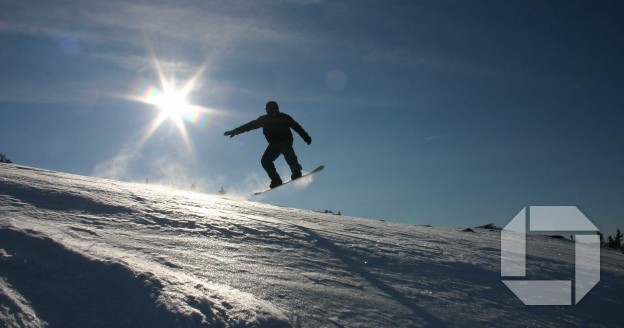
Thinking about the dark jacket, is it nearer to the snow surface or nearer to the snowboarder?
the snowboarder

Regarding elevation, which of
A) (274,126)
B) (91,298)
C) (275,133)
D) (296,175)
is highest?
(274,126)

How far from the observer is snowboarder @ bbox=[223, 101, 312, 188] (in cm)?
1088

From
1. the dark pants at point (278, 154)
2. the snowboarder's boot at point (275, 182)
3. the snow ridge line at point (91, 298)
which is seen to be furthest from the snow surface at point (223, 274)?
the snowboarder's boot at point (275, 182)

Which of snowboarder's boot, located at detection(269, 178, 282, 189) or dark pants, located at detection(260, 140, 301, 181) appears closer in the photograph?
dark pants, located at detection(260, 140, 301, 181)

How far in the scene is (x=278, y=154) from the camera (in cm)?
1103

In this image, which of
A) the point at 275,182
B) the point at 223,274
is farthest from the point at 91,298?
the point at 275,182

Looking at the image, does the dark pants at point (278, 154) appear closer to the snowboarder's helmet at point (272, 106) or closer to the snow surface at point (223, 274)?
the snowboarder's helmet at point (272, 106)

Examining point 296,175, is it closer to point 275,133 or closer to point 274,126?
point 275,133

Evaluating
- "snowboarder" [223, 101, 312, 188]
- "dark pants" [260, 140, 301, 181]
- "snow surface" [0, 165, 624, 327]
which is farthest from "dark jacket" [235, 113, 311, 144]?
"snow surface" [0, 165, 624, 327]

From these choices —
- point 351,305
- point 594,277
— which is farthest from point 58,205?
point 594,277

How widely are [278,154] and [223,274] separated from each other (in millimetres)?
7950

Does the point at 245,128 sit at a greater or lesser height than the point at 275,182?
greater

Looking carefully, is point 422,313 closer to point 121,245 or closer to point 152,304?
point 152,304

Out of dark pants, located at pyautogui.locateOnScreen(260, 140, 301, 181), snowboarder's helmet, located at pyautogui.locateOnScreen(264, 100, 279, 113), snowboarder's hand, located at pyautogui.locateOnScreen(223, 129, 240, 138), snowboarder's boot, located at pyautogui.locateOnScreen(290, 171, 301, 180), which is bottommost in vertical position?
snowboarder's boot, located at pyautogui.locateOnScreen(290, 171, 301, 180)
